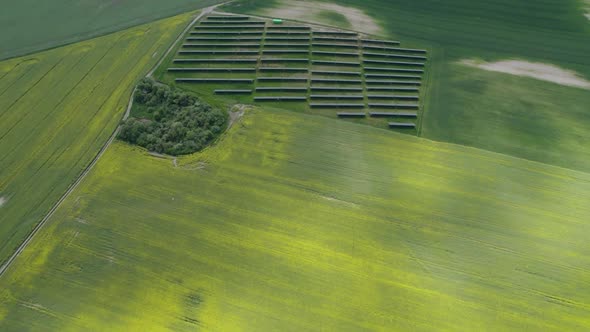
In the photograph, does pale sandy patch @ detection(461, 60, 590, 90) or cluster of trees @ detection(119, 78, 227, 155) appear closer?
cluster of trees @ detection(119, 78, 227, 155)

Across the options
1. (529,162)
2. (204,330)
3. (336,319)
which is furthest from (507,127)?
(204,330)

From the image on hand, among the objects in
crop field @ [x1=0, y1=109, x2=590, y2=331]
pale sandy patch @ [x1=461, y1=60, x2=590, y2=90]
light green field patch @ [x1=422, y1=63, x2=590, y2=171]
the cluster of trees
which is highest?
pale sandy patch @ [x1=461, y1=60, x2=590, y2=90]

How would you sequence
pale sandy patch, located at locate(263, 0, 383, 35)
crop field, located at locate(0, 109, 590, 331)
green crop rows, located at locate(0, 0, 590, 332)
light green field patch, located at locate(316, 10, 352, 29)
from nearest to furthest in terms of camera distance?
crop field, located at locate(0, 109, 590, 331) → green crop rows, located at locate(0, 0, 590, 332) → pale sandy patch, located at locate(263, 0, 383, 35) → light green field patch, located at locate(316, 10, 352, 29)

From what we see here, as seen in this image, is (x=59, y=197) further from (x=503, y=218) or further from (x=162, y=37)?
(x=503, y=218)

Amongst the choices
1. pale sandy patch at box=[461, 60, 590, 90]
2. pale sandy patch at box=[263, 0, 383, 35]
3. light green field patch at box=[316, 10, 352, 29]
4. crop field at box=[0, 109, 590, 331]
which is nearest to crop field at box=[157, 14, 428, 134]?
light green field patch at box=[316, 10, 352, 29]

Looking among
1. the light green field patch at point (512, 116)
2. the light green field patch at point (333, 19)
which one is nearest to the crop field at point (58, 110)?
the light green field patch at point (333, 19)

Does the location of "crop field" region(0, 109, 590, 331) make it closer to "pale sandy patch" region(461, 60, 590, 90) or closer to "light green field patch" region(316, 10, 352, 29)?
"pale sandy patch" region(461, 60, 590, 90)
